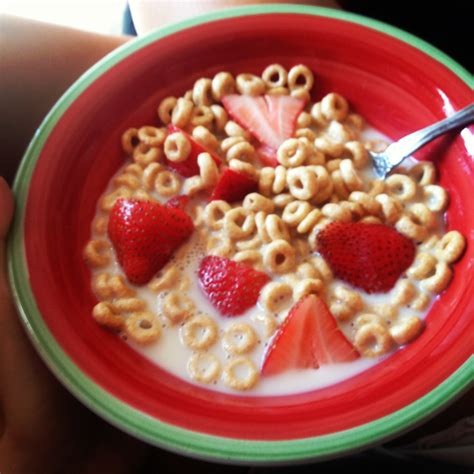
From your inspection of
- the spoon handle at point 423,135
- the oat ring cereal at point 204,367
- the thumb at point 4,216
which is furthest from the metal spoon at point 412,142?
the thumb at point 4,216

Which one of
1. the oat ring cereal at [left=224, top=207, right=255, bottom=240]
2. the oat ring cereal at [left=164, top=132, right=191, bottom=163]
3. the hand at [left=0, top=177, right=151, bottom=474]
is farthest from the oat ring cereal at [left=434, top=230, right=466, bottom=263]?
the hand at [left=0, top=177, right=151, bottom=474]

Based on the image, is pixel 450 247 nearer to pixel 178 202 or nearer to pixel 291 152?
pixel 291 152

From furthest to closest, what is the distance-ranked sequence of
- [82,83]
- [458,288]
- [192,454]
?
[82,83] < [458,288] < [192,454]

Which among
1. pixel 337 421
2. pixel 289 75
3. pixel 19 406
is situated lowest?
pixel 19 406

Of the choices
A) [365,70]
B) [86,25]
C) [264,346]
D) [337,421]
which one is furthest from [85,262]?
[86,25]

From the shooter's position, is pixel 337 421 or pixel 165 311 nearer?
pixel 337 421

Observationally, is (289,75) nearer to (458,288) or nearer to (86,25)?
(458,288)

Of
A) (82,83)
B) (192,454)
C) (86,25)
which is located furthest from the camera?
(86,25)
